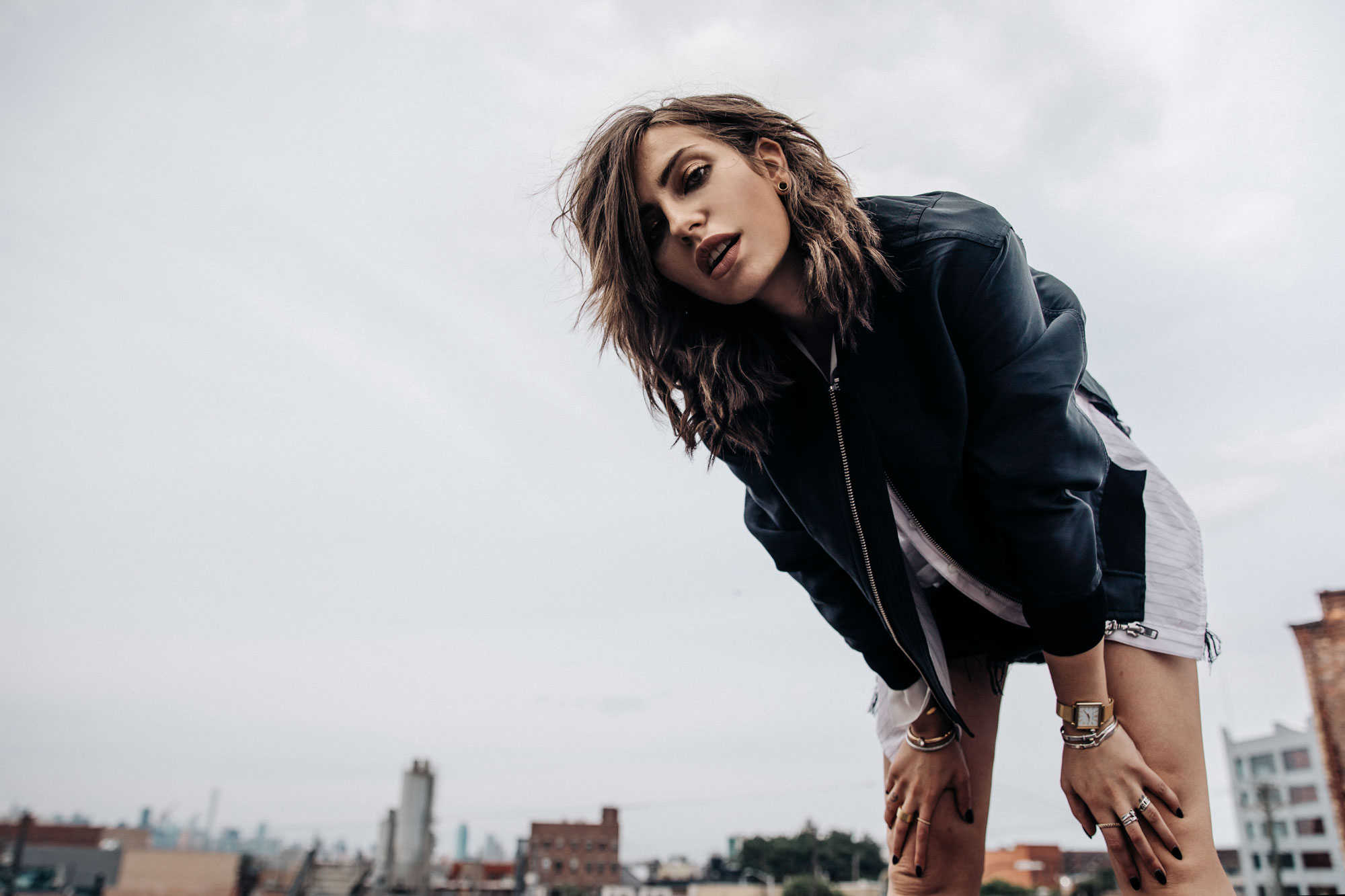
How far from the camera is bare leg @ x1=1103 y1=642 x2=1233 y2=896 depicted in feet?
4.14

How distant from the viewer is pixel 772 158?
4.61 feet

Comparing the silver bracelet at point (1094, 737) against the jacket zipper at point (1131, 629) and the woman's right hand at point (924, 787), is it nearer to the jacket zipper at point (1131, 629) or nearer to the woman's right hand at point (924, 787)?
the jacket zipper at point (1131, 629)

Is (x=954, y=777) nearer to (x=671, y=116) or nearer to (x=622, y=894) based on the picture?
(x=671, y=116)

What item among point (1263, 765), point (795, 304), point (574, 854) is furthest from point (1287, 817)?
point (795, 304)

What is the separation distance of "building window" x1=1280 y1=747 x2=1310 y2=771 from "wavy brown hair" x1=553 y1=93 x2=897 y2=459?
64407 millimetres

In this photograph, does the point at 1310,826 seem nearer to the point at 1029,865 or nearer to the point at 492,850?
the point at 1029,865

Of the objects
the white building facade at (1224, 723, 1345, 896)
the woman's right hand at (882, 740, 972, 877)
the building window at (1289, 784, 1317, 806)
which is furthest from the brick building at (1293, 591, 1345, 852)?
the building window at (1289, 784, 1317, 806)

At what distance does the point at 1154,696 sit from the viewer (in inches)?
53.1

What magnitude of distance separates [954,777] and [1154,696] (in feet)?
1.31

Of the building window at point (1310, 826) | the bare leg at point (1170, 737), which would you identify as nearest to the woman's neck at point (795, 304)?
the bare leg at point (1170, 737)

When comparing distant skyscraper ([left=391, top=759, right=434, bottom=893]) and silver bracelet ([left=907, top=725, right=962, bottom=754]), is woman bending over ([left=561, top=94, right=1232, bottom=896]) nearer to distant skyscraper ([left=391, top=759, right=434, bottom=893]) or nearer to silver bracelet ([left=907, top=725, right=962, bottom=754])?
silver bracelet ([left=907, top=725, right=962, bottom=754])

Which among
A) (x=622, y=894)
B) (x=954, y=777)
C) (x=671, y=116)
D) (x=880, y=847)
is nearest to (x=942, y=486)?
(x=954, y=777)

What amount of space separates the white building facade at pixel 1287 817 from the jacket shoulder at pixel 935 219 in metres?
60.9

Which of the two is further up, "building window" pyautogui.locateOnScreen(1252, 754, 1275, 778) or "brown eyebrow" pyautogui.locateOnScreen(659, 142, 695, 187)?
"brown eyebrow" pyautogui.locateOnScreen(659, 142, 695, 187)
